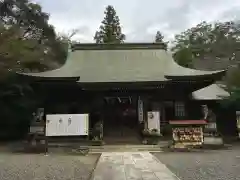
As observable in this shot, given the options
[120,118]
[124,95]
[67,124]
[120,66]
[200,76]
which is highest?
[120,66]

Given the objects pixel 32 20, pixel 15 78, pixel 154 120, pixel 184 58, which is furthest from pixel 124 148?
pixel 184 58

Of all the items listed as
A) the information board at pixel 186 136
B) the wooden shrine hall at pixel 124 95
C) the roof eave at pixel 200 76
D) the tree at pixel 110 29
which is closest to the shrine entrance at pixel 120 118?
the wooden shrine hall at pixel 124 95

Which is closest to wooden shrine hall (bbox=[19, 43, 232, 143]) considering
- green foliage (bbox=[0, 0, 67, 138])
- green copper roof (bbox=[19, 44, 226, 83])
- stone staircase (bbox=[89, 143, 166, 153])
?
green copper roof (bbox=[19, 44, 226, 83])

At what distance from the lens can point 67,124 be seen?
14.9 m

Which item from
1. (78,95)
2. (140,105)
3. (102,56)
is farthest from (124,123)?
(102,56)

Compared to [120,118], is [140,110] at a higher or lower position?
higher

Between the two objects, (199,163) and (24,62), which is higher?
(24,62)

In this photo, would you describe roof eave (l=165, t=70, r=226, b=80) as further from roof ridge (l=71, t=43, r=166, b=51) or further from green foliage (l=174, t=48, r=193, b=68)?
green foliage (l=174, t=48, r=193, b=68)

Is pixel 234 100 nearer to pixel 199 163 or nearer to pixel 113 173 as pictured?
pixel 199 163

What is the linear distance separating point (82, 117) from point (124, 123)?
4341 mm

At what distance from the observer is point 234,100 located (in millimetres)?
18172

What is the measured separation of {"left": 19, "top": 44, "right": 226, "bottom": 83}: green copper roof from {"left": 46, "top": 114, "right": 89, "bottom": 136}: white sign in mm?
2861

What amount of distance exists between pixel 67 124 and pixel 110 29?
40.9 m

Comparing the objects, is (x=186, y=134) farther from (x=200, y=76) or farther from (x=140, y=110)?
(x=140, y=110)
